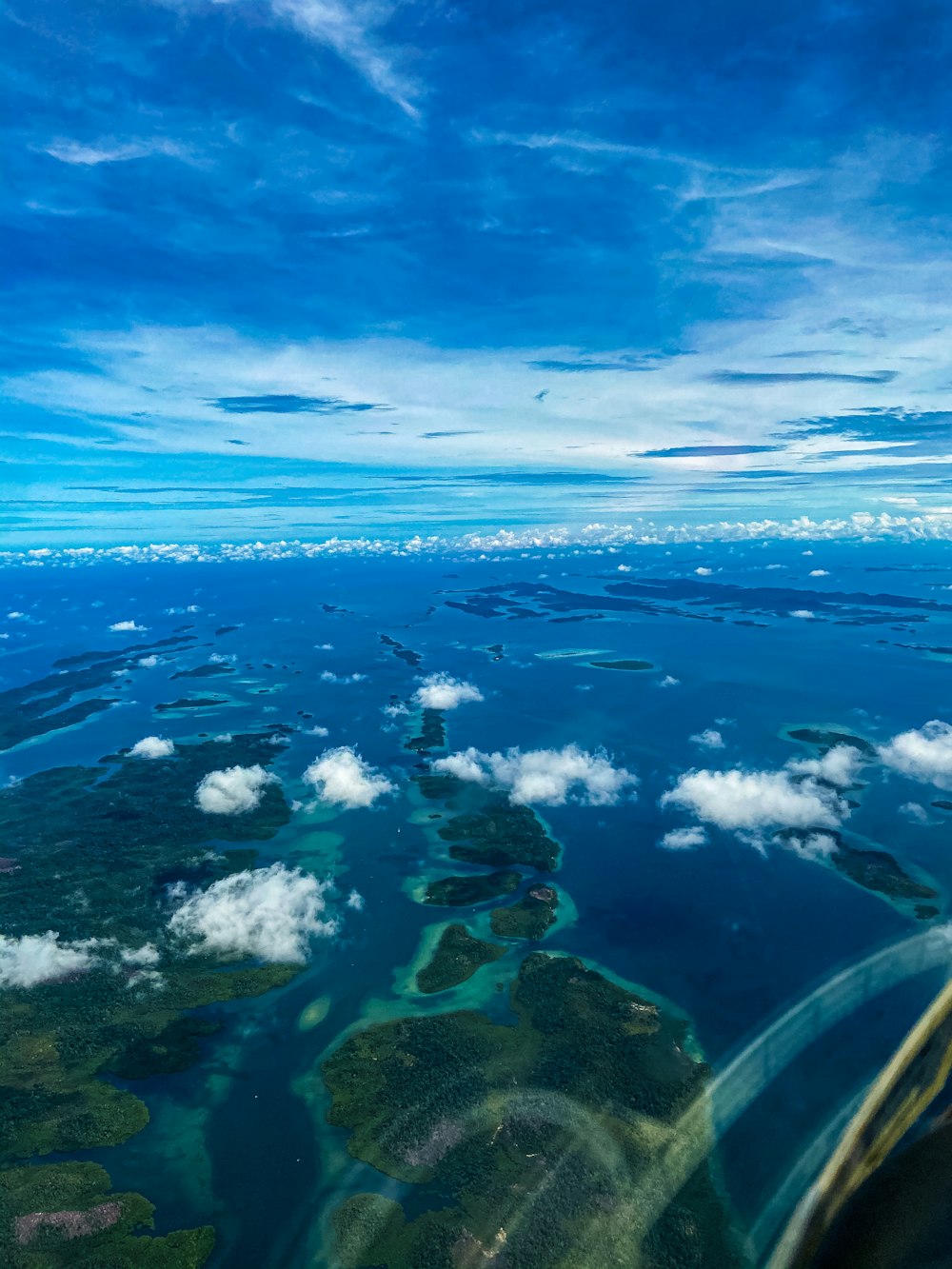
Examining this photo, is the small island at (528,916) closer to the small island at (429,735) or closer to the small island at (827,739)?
the small island at (429,735)

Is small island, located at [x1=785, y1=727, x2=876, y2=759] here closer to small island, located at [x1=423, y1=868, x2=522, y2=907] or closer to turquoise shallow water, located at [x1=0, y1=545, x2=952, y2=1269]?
turquoise shallow water, located at [x1=0, y1=545, x2=952, y2=1269]

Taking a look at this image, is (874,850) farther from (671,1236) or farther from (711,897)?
(671,1236)

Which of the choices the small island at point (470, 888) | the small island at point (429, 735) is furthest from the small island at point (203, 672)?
the small island at point (470, 888)

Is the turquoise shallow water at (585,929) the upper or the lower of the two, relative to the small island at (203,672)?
lower

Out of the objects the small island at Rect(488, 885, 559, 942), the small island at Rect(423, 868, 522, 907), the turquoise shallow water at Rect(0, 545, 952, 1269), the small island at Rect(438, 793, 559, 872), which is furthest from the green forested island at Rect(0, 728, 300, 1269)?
the small island at Rect(438, 793, 559, 872)

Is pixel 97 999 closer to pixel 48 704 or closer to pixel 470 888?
pixel 470 888

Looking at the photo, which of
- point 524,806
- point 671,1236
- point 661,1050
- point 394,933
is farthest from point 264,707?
point 671,1236
